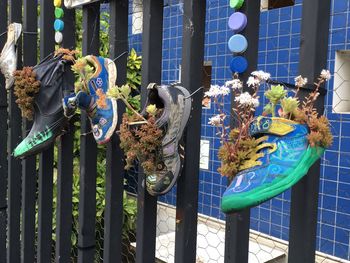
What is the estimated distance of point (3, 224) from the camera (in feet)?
4.99

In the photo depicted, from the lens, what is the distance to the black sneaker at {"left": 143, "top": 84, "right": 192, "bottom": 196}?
749 millimetres

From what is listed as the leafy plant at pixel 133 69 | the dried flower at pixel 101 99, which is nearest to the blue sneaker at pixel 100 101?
the dried flower at pixel 101 99

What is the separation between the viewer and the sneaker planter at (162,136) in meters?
0.74

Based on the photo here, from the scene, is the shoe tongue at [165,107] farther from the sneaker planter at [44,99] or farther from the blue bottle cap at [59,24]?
the blue bottle cap at [59,24]

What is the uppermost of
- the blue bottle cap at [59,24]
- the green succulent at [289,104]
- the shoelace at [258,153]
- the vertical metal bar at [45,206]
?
the blue bottle cap at [59,24]

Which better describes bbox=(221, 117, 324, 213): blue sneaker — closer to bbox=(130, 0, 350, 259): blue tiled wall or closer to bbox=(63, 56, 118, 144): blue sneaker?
bbox=(63, 56, 118, 144): blue sneaker

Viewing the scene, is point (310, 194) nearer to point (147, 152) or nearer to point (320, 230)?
point (147, 152)

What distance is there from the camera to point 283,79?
2037mm

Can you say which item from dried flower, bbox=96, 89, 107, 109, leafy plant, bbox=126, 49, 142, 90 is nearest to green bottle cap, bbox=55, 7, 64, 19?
dried flower, bbox=96, 89, 107, 109

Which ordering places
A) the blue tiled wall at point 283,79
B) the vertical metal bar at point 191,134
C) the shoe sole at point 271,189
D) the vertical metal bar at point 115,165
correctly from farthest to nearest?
the blue tiled wall at point 283,79 < the vertical metal bar at point 115,165 < the vertical metal bar at point 191,134 < the shoe sole at point 271,189

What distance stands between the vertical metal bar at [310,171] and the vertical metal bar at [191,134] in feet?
0.67

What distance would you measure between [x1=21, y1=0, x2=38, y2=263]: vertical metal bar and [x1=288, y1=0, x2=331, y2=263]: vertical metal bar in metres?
0.84

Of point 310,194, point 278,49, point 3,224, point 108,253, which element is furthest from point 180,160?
point 278,49

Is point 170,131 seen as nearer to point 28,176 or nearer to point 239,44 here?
point 239,44
